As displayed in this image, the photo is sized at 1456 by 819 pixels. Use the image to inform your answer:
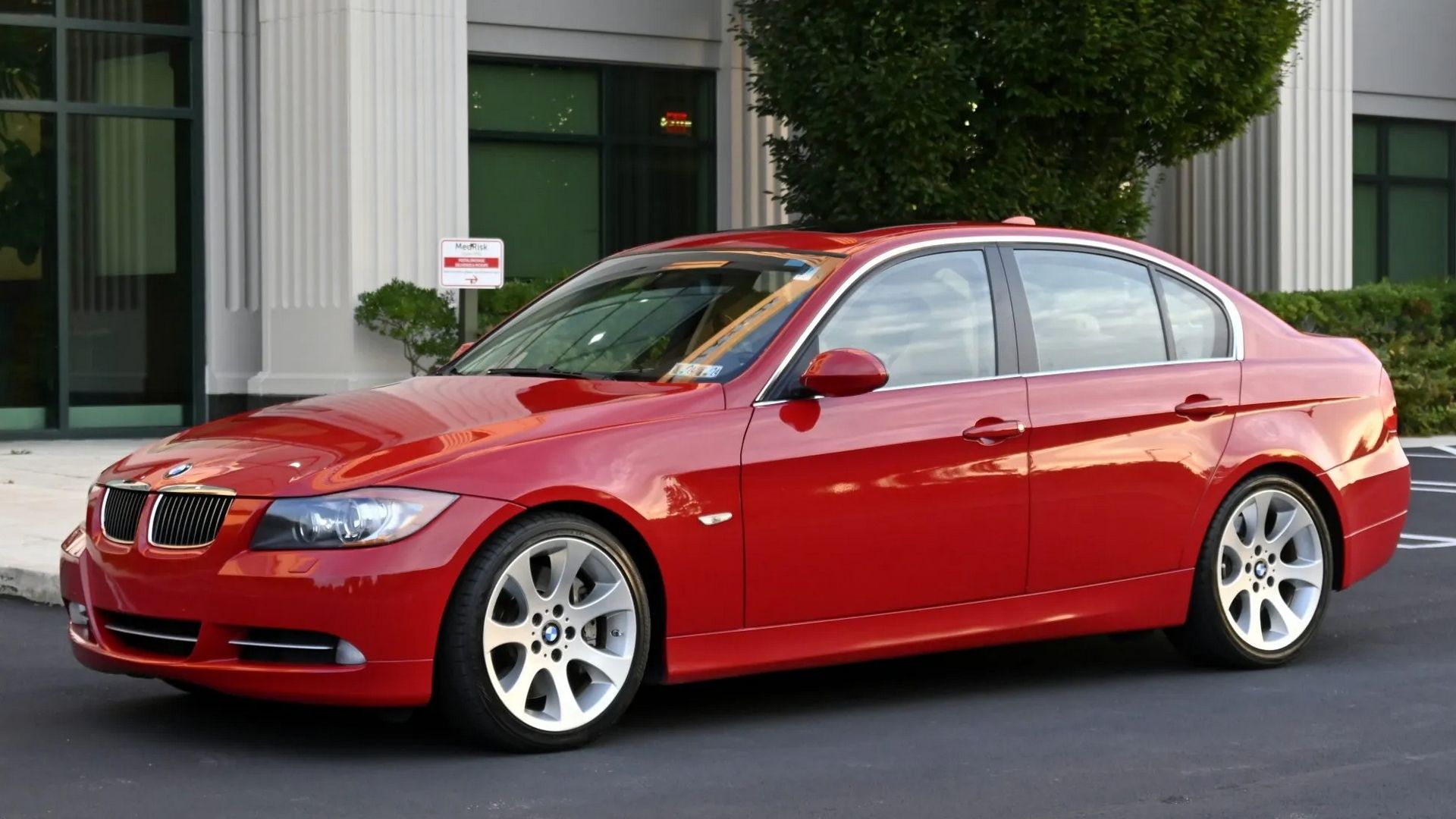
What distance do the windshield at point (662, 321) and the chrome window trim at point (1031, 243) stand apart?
9 cm

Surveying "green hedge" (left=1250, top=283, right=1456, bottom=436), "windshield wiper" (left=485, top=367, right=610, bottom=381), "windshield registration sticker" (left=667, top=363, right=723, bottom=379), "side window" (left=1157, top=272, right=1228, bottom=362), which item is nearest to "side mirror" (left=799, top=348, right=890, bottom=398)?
"windshield registration sticker" (left=667, top=363, right=723, bottom=379)

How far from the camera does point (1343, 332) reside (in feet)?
62.8

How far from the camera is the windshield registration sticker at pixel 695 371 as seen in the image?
6.41 metres

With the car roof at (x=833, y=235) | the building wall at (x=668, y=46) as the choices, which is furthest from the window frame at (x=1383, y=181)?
the car roof at (x=833, y=235)

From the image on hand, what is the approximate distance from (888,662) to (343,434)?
2.49 meters

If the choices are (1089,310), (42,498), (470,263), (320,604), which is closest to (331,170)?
(42,498)

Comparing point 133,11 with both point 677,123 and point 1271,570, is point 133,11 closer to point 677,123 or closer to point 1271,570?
point 677,123

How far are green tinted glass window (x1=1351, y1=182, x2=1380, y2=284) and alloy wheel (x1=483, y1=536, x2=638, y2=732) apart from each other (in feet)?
65.1

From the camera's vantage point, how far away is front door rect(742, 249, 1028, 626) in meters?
6.30

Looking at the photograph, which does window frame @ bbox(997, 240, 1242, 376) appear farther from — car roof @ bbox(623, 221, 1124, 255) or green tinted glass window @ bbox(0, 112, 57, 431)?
green tinted glass window @ bbox(0, 112, 57, 431)

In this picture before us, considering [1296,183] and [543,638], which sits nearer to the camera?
[543,638]

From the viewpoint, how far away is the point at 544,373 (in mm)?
6762

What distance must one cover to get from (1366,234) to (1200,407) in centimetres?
1828

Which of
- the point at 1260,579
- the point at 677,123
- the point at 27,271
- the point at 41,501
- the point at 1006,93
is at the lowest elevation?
the point at 41,501
